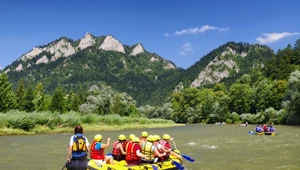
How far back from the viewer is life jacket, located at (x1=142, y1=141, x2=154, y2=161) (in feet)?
48.4

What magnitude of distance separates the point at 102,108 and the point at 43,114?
3071cm

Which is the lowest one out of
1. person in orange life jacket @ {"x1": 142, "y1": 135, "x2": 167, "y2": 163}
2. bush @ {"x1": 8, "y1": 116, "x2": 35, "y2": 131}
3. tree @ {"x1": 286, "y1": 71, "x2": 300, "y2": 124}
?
person in orange life jacket @ {"x1": 142, "y1": 135, "x2": 167, "y2": 163}

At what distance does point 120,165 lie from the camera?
1386 centimetres

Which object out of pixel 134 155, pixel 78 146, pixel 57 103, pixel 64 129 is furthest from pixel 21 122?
pixel 57 103

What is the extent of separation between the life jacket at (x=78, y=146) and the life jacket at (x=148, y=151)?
13.2 feet

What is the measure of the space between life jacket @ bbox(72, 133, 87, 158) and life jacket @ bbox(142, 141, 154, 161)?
4.03 meters

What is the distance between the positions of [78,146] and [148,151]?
4.32m

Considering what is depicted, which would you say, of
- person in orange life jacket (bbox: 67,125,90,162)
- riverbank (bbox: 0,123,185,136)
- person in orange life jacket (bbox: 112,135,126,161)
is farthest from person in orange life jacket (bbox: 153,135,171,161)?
riverbank (bbox: 0,123,185,136)

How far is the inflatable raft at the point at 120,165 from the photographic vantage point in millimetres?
11445

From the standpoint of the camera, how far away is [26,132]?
39750 mm

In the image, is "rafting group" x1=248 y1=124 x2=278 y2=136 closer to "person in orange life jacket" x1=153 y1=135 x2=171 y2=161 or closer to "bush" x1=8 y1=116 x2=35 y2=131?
"person in orange life jacket" x1=153 y1=135 x2=171 y2=161

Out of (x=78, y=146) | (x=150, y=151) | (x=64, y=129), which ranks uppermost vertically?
(x=78, y=146)

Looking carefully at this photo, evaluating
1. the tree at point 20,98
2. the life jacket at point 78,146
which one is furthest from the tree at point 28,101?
the life jacket at point 78,146

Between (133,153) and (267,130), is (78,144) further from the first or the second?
(267,130)
